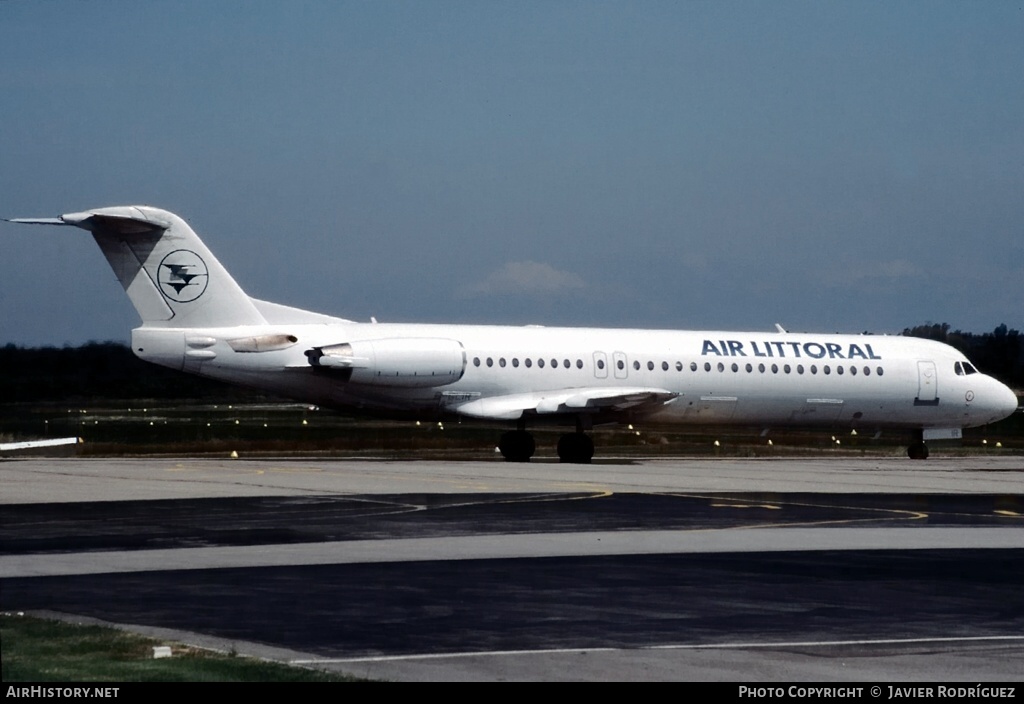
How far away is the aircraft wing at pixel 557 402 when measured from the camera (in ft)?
132

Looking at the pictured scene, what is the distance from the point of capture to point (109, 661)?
400 inches

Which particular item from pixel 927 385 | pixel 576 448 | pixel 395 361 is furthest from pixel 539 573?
pixel 927 385

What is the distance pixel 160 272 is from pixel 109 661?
28.6 m

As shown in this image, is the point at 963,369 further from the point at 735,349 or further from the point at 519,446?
the point at 519,446

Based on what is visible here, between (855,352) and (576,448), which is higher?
(855,352)

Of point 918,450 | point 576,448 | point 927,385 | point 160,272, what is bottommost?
point 918,450

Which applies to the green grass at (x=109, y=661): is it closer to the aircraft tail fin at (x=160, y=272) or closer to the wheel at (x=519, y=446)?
the aircraft tail fin at (x=160, y=272)

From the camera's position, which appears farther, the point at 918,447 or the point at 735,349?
the point at 918,447

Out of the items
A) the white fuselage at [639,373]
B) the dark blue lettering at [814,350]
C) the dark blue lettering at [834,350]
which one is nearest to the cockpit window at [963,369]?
the white fuselage at [639,373]

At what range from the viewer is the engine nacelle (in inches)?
1510

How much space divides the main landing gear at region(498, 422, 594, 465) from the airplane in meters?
0.04

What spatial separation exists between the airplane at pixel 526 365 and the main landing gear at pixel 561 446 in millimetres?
37

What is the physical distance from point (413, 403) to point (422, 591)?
1021 inches

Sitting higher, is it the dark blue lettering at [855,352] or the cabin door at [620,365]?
the dark blue lettering at [855,352]
